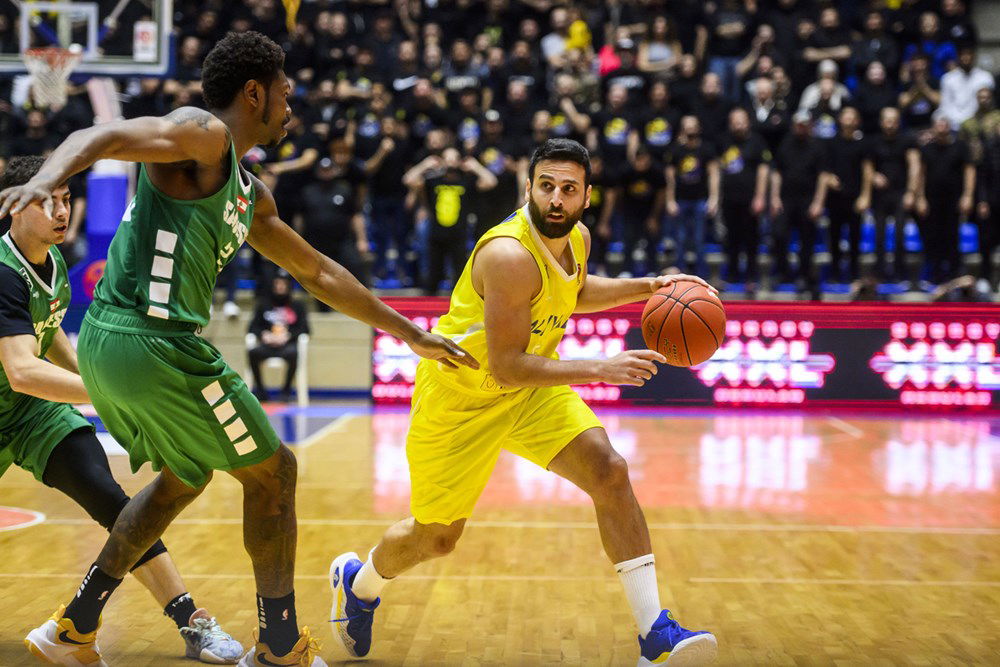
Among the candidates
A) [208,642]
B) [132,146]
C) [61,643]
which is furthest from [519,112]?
[132,146]

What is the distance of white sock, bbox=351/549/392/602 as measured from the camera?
14.5ft

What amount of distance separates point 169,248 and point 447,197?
31.6 ft

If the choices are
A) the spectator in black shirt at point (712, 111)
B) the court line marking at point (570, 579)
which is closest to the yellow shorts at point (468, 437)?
the court line marking at point (570, 579)

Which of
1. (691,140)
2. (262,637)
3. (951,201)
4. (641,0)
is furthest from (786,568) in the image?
(641,0)

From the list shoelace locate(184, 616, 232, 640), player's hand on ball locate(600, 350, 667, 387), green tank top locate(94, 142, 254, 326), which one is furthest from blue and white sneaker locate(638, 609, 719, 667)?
green tank top locate(94, 142, 254, 326)

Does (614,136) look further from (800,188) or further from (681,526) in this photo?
(681,526)

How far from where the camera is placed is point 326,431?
36.0 feet

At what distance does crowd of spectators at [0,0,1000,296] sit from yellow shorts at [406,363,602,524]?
8.75 m

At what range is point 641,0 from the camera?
48.8ft

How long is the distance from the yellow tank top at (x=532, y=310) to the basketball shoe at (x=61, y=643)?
1569 mm

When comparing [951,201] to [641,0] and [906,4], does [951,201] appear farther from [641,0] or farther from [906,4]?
[641,0]

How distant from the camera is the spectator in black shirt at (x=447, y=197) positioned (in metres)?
13.0

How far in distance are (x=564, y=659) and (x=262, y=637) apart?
1.12 metres

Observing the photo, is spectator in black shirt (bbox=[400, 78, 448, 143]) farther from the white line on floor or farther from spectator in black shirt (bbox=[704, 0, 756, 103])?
the white line on floor
